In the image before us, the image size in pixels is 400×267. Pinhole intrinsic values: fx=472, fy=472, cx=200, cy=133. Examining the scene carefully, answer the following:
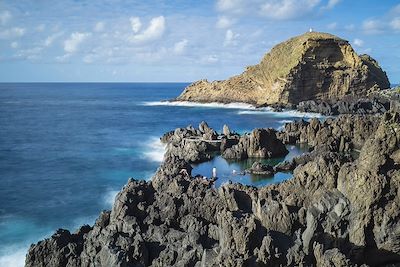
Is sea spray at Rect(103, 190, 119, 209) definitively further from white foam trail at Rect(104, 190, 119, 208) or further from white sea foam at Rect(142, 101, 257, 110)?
white sea foam at Rect(142, 101, 257, 110)

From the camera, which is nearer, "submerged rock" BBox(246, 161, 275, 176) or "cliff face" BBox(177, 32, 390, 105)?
"submerged rock" BBox(246, 161, 275, 176)

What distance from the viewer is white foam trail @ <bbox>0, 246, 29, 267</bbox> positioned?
2964 cm

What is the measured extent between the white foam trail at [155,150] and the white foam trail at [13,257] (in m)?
30.2

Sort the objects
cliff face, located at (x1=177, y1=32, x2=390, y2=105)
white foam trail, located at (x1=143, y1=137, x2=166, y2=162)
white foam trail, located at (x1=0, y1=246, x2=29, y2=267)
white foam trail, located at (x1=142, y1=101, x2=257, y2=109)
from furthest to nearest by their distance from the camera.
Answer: white foam trail, located at (x1=142, y1=101, x2=257, y2=109), cliff face, located at (x1=177, y1=32, x2=390, y2=105), white foam trail, located at (x1=143, y1=137, x2=166, y2=162), white foam trail, located at (x1=0, y1=246, x2=29, y2=267)

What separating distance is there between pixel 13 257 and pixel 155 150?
39.4 m

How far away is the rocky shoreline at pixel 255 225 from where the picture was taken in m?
19.7

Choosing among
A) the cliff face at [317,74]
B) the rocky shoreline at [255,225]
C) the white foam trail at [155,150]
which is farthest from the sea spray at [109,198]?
the cliff face at [317,74]

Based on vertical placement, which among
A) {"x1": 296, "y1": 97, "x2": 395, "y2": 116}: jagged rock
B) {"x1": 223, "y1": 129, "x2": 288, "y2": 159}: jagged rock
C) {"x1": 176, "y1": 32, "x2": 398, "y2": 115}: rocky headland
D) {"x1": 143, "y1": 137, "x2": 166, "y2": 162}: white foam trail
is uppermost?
{"x1": 176, "y1": 32, "x2": 398, "y2": 115}: rocky headland

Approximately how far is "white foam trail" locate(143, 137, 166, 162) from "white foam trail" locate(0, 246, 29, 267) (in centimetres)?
3018

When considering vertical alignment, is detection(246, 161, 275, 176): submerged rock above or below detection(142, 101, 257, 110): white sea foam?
below

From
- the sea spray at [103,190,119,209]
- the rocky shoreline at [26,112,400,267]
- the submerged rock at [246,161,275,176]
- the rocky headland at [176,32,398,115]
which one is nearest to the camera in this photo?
the rocky shoreline at [26,112,400,267]

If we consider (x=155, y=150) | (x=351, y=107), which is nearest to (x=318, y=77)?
(x=351, y=107)

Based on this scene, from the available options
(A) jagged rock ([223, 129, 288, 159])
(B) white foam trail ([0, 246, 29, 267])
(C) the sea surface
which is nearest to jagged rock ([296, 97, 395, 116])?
(C) the sea surface

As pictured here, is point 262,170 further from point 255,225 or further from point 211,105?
point 211,105
